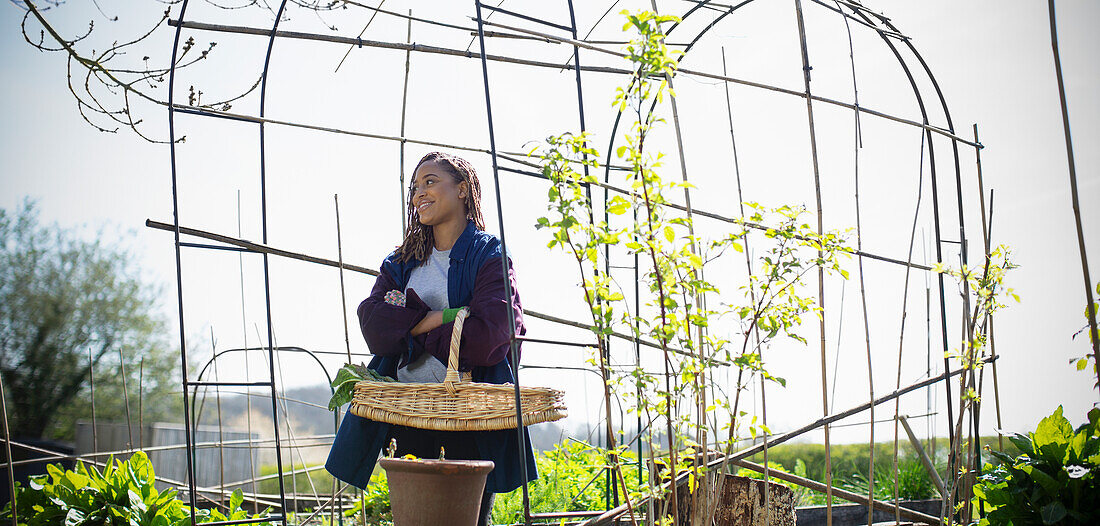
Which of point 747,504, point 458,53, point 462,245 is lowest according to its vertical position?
point 747,504

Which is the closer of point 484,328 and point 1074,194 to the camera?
point 1074,194

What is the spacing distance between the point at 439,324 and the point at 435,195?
19.1 inches

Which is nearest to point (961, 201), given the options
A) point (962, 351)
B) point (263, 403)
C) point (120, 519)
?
point (962, 351)

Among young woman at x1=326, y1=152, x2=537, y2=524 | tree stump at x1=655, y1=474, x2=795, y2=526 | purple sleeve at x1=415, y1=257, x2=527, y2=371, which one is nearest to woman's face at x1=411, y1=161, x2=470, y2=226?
young woman at x1=326, y1=152, x2=537, y2=524

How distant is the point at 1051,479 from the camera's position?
2.04 m

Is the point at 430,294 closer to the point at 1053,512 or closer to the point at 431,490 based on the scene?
the point at 431,490

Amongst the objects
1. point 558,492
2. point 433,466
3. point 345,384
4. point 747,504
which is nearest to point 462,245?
point 345,384

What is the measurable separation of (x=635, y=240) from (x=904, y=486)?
3927 mm

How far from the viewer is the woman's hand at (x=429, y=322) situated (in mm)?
2244

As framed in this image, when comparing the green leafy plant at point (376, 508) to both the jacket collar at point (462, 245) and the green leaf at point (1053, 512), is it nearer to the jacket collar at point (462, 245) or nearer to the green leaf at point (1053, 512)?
the jacket collar at point (462, 245)

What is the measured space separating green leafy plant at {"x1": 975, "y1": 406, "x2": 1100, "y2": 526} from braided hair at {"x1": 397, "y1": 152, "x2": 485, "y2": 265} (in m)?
1.80

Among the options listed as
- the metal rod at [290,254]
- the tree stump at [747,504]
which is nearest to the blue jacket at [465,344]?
the metal rod at [290,254]

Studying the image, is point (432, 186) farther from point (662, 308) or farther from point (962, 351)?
point (962, 351)

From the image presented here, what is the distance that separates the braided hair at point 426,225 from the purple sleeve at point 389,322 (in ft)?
0.86
